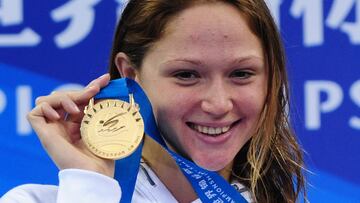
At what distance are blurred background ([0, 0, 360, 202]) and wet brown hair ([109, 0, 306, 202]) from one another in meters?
0.61

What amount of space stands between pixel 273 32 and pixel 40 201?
61 centimetres

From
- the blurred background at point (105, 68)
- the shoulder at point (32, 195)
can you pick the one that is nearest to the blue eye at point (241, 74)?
the shoulder at point (32, 195)

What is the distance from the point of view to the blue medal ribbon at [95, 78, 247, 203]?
5.27ft

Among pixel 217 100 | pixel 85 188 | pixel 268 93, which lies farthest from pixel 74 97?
pixel 268 93

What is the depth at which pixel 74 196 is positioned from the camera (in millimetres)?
1527

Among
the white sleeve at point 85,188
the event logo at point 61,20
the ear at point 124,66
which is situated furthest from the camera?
the event logo at point 61,20

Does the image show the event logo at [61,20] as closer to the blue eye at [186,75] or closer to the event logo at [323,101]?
the event logo at [323,101]

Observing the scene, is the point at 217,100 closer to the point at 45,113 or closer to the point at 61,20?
the point at 45,113

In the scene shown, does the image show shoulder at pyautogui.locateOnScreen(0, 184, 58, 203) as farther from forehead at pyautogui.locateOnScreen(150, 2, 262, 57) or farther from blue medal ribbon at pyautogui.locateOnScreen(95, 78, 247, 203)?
forehead at pyautogui.locateOnScreen(150, 2, 262, 57)

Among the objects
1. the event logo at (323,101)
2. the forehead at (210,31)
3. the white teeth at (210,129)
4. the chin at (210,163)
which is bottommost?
the event logo at (323,101)

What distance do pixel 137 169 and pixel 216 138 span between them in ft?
0.58

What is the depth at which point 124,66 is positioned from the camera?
181 cm

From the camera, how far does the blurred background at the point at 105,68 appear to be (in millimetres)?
2504

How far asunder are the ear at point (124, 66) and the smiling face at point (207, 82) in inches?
2.9
